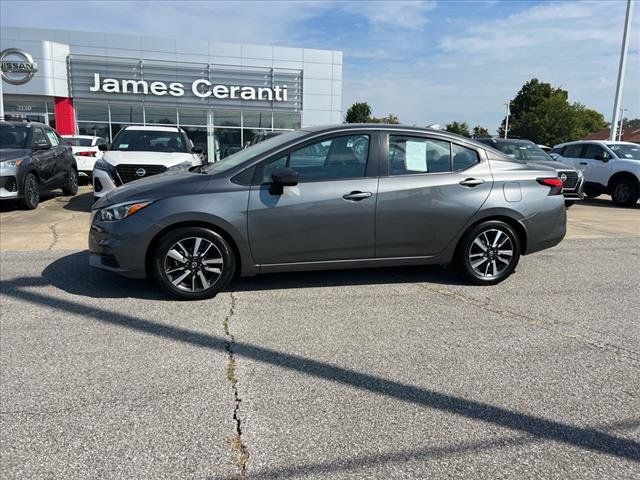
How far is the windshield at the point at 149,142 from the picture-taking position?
1048 cm

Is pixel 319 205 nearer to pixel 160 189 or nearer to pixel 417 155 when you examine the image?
pixel 417 155

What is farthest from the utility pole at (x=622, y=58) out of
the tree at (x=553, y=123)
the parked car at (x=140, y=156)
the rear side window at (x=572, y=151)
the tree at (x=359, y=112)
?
the tree at (x=359, y=112)

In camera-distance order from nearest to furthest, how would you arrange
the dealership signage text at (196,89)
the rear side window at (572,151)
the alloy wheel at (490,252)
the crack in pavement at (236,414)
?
the crack in pavement at (236,414) < the alloy wheel at (490,252) < the rear side window at (572,151) < the dealership signage text at (196,89)

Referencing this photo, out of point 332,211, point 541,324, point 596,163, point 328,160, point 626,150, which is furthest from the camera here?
point 596,163

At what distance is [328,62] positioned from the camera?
2861cm

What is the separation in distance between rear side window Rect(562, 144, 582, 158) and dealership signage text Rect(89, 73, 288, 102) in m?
16.4

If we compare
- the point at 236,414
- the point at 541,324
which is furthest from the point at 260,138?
the point at 236,414

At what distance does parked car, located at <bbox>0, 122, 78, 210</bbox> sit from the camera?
10.0m

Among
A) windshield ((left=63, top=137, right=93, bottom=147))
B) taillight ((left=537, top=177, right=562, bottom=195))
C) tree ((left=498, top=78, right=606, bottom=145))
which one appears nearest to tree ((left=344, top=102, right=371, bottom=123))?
tree ((left=498, top=78, right=606, bottom=145))

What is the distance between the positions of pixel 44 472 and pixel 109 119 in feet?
89.0

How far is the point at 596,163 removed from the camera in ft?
47.0

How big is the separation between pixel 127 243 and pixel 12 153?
23.3 ft

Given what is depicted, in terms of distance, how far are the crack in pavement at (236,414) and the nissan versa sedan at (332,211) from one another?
84 centimetres

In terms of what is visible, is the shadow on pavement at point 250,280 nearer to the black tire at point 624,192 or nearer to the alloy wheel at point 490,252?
the alloy wheel at point 490,252
